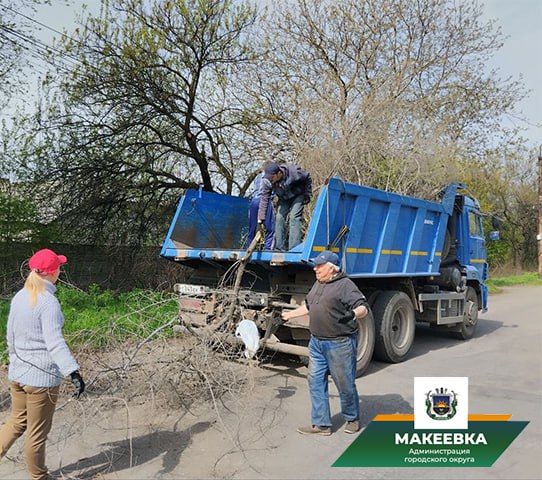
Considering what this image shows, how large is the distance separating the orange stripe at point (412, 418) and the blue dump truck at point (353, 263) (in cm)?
125

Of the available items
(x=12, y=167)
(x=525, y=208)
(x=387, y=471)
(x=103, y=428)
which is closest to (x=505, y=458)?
(x=387, y=471)

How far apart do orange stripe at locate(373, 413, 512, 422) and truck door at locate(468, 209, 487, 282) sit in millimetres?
4633

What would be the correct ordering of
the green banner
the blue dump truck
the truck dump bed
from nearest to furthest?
the green banner → the truck dump bed → the blue dump truck

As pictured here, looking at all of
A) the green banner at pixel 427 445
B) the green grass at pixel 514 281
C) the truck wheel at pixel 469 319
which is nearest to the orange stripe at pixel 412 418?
the green banner at pixel 427 445

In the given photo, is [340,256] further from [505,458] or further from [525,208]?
[525,208]

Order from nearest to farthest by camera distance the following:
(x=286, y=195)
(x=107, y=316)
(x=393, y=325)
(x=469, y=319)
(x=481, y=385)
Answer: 1. (x=481, y=385)
2. (x=286, y=195)
3. (x=393, y=325)
4. (x=107, y=316)
5. (x=469, y=319)

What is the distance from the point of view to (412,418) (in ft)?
15.7

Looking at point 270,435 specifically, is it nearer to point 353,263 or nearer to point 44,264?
point 44,264

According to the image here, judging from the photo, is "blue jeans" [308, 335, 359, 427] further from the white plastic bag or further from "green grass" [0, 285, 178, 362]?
"green grass" [0, 285, 178, 362]

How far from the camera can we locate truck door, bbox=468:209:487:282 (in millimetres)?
9219

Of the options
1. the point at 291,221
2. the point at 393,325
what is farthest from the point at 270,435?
the point at 393,325

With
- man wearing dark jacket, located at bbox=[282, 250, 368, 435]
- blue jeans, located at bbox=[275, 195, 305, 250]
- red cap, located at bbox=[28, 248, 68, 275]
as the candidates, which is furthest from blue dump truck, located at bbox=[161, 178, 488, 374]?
red cap, located at bbox=[28, 248, 68, 275]

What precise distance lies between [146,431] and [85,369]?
95cm

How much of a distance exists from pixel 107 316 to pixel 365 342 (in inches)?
162
